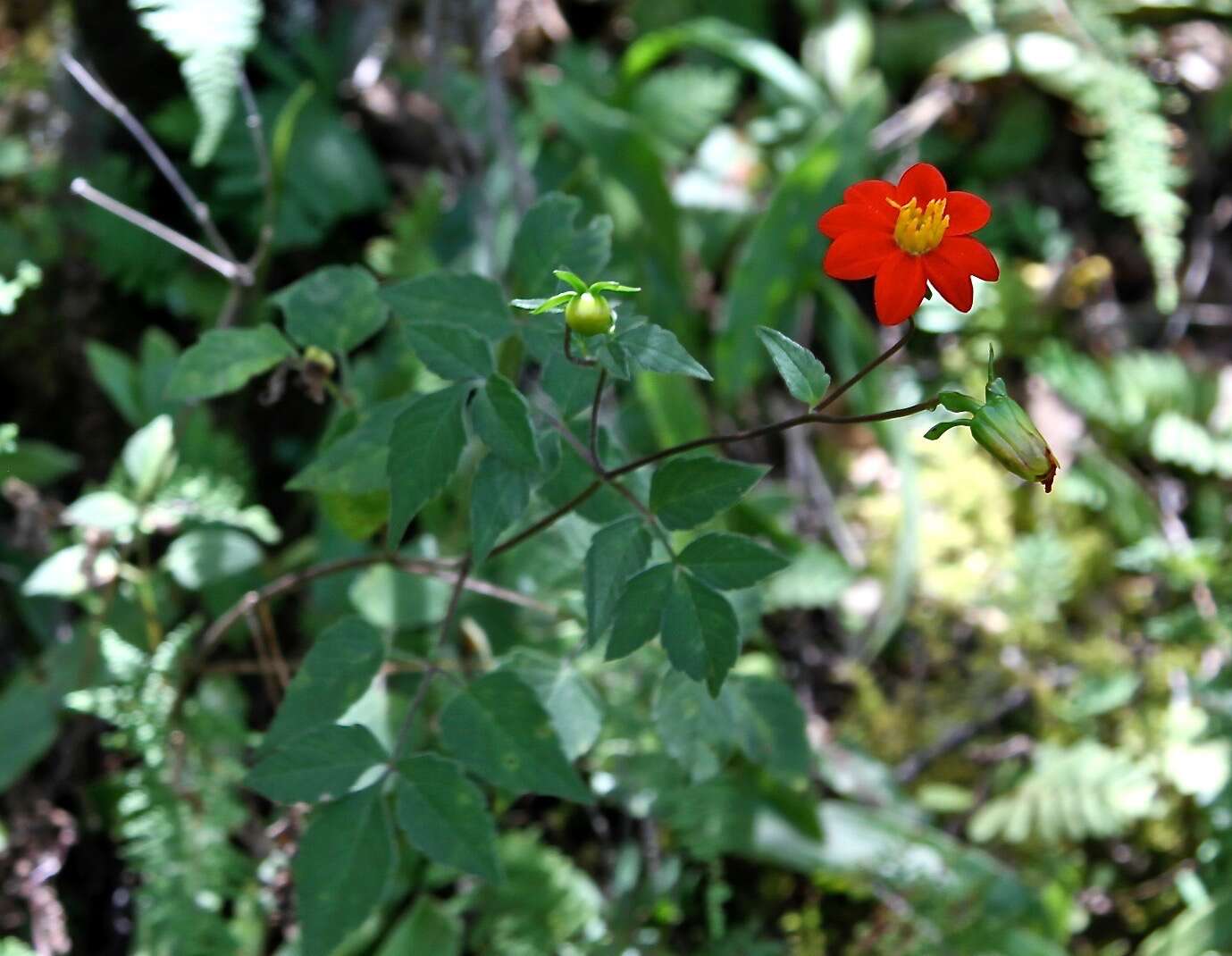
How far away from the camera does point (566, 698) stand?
111cm

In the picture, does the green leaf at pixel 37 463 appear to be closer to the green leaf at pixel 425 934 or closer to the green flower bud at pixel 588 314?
the green leaf at pixel 425 934

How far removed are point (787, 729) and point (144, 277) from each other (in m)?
1.28

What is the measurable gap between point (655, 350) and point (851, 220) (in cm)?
18

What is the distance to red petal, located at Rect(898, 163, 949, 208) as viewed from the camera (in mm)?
785

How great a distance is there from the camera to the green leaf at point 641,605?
850 millimetres

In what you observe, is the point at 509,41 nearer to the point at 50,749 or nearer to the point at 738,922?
the point at 50,749

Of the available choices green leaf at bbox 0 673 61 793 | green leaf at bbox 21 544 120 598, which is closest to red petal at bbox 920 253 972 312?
green leaf at bbox 21 544 120 598

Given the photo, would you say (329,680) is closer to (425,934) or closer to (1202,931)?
(425,934)

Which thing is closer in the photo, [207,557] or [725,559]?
[725,559]

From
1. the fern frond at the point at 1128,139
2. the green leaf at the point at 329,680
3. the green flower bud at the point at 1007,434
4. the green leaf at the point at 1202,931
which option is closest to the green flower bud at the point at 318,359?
the green leaf at the point at 329,680

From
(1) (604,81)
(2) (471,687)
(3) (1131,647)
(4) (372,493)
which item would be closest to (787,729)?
(2) (471,687)

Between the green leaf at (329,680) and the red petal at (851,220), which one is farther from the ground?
the red petal at (851,220)

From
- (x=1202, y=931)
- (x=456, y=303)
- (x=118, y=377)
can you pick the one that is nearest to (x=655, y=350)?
(x=456, y=303)

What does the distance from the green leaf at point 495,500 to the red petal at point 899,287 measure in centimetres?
29
